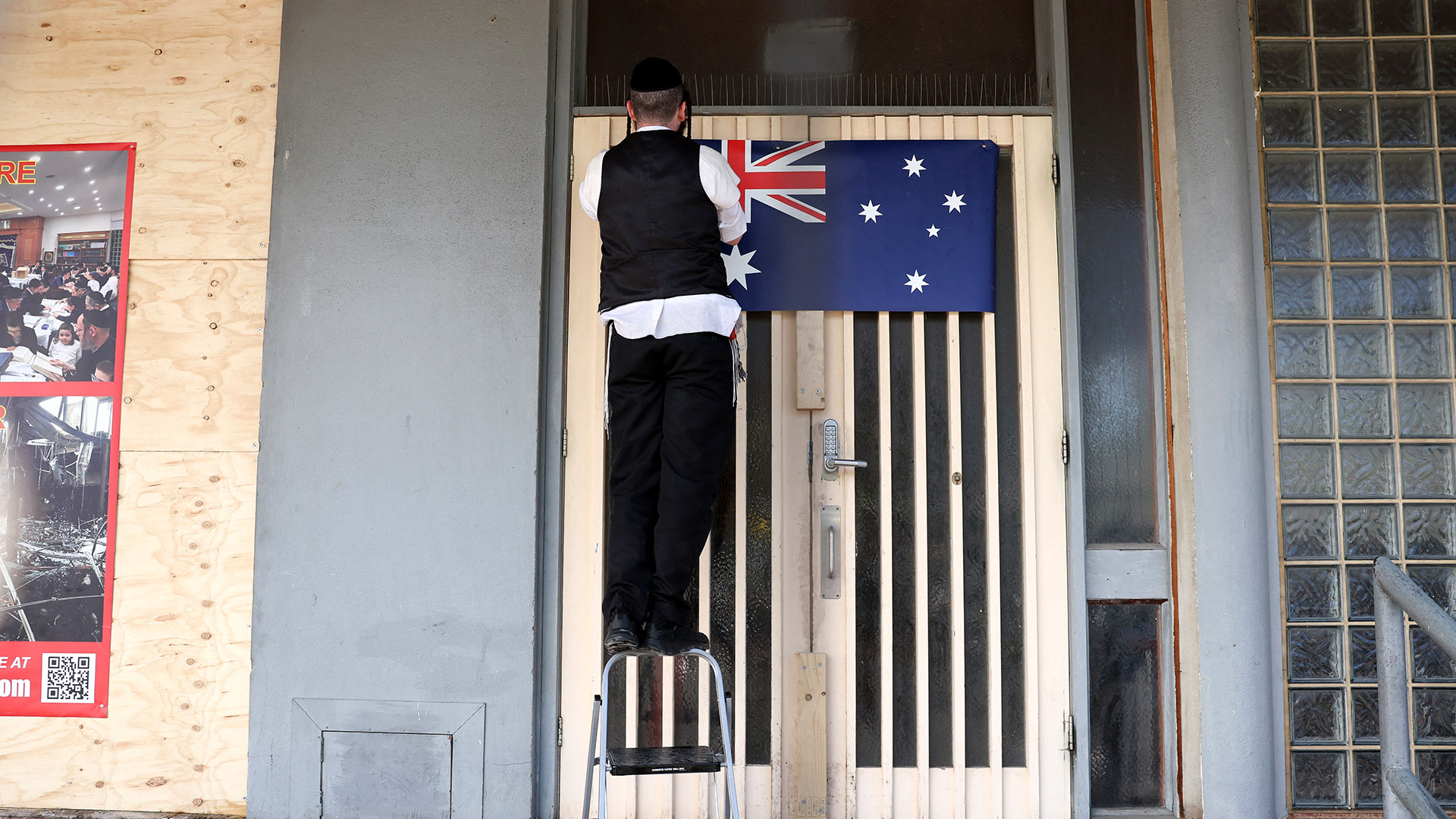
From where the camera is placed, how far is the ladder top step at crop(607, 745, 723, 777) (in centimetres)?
225

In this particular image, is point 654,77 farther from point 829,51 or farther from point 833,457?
point 833,457

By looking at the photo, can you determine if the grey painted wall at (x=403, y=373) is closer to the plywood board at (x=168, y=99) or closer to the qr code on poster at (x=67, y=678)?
the plywood board at (x=168, y=99)

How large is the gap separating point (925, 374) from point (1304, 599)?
1.41m

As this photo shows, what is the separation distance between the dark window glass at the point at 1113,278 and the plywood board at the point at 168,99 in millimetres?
2836

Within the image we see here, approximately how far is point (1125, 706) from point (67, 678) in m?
3.55

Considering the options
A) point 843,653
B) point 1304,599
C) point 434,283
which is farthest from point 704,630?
point 1304,599

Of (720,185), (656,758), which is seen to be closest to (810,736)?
(656,758)

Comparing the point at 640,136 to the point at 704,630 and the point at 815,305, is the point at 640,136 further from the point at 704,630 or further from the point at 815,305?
the point at 704,630

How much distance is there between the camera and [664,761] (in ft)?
7.55

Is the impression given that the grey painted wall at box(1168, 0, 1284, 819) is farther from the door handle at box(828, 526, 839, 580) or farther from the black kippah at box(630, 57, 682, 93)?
the black kippah at box(630, 57, 682, 93)

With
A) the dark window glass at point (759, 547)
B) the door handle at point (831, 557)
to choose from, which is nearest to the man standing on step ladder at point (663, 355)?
the dark window glass at point (759, 547)

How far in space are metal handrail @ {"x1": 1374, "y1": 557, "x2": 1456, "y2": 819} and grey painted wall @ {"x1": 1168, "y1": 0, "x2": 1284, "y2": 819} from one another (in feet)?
3.02

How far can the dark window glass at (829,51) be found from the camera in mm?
3387

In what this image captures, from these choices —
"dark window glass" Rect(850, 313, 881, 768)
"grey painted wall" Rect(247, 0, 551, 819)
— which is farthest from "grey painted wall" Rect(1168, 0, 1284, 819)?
"grey painted wall" Rect(247, 0, 551, 819)
